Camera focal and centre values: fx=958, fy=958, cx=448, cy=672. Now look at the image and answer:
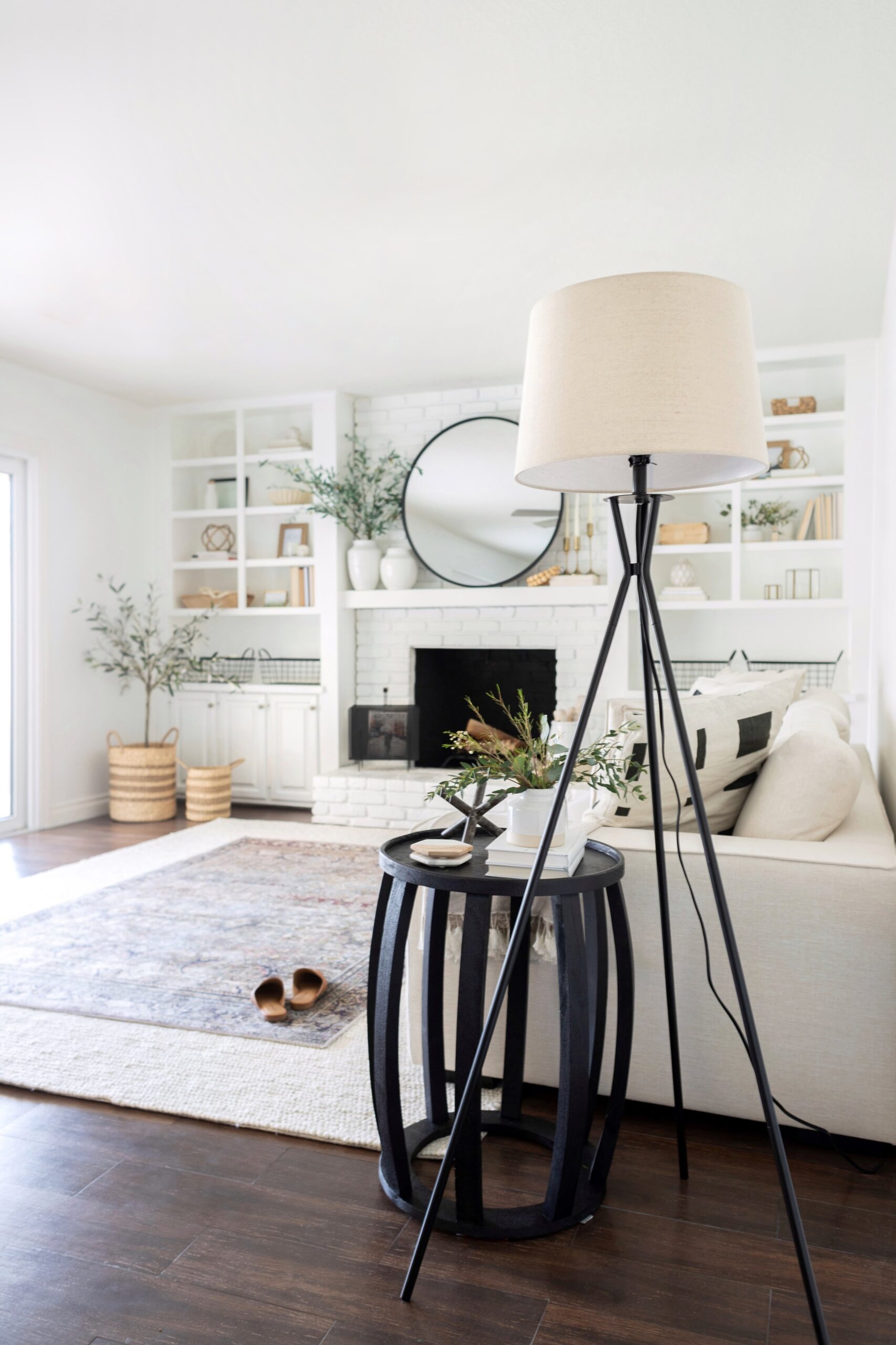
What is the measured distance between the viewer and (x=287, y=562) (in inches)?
242

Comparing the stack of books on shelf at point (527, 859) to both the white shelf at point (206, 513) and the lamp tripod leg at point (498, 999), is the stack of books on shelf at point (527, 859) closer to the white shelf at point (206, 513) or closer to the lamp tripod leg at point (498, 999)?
the lamp tripod leg at point (498, 999)

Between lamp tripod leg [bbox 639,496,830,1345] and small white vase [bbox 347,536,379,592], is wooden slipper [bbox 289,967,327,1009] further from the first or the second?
small white vase [bbox 347,536,379,592]

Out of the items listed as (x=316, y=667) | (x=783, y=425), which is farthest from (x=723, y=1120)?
(x=316, y=667)

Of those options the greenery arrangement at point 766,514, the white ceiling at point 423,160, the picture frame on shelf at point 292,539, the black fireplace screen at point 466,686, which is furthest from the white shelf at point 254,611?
the greenery arrangement at point 766,514

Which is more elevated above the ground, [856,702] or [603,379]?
[603,379]

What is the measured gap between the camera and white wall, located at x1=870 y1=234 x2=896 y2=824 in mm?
3178

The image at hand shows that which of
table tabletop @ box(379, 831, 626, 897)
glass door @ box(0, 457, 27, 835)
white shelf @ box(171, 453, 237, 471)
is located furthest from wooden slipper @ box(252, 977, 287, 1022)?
white shelf @ box(171, 453, 237, 471)

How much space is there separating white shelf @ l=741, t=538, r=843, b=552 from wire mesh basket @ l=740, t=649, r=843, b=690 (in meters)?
0.60

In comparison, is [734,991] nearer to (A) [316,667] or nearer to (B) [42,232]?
(B) [42,232]

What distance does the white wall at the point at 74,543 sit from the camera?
5.45 m

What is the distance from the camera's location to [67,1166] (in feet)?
6.37

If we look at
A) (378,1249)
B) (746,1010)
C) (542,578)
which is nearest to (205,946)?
(378,1249)

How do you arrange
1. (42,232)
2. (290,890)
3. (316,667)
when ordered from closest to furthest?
1. (42,232)
2. (290,890)
3. (316,667)

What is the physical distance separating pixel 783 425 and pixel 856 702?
59.8 inches
